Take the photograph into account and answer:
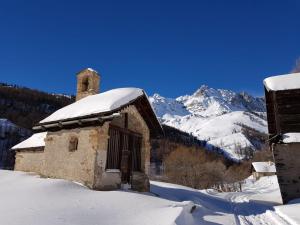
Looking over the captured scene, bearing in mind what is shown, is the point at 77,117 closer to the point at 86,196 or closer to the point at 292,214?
the point at 86,196

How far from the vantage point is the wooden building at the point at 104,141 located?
1396 cm

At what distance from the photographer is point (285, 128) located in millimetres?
16953

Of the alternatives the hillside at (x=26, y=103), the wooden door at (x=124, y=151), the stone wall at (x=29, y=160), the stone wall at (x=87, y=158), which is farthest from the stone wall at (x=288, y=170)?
the hillside at (x=26, y=103)

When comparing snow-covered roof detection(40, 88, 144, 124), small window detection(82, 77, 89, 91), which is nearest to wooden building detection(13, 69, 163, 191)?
snow-covered roof detection(40, 88, 144, 124)

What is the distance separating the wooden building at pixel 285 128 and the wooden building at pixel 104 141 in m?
7.02

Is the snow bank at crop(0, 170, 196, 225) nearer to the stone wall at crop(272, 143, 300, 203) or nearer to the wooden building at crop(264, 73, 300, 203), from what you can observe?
the stone wall at crop(272, 143, 300, 203)

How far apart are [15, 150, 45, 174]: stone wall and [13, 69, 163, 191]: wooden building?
666cm

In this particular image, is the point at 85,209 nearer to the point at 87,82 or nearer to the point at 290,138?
the point at 290,138

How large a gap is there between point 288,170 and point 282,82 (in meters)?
5.12

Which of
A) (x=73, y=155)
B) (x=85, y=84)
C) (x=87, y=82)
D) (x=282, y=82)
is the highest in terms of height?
(x=87, y=82)

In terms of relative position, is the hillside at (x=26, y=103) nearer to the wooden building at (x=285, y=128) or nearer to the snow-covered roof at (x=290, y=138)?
the wooden building at (x=285, y=128)

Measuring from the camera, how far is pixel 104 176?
14031 millimetres

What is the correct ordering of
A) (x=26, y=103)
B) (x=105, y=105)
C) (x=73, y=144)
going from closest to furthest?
(x=105, y=105) < (x=73, y=144) < (x=26, y=103)

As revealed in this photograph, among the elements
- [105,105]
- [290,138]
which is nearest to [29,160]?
[105,105]
